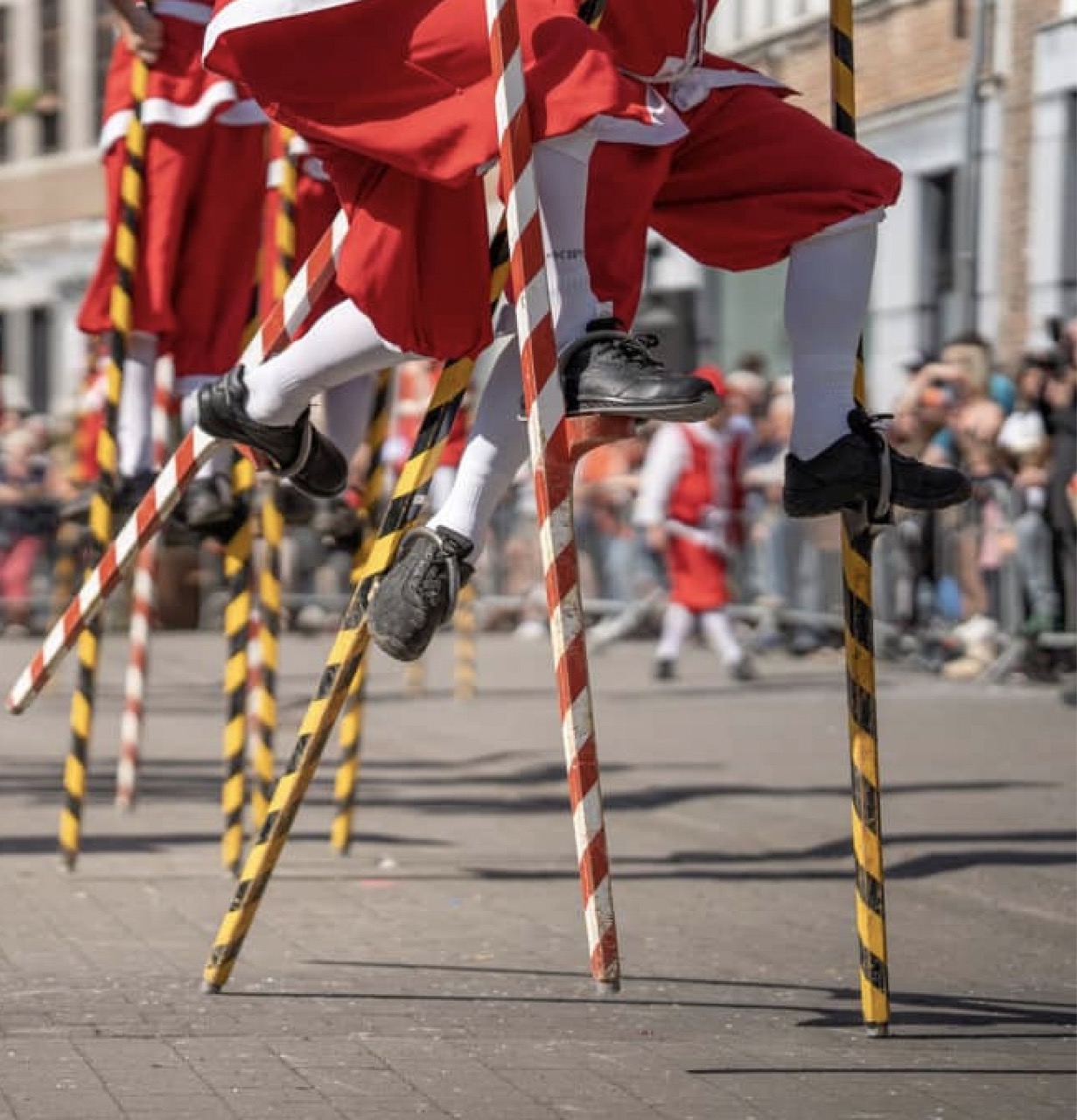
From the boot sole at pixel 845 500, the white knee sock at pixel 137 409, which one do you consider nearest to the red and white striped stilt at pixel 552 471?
the boot sole at pixel 845 500

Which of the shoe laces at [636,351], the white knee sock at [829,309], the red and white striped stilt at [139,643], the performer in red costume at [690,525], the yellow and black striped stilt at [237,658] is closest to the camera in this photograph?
the shoe laces at [636,351]

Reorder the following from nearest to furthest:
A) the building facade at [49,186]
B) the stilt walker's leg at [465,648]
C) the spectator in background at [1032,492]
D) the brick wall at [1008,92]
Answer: the spectator in background at [1032,492] → the stilt walker's leg at [465,648] → the brick wall at [1008,92] → the building facade at [49,186]

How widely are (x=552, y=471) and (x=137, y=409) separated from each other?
4.07 metres

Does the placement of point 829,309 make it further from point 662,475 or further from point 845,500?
point 662,475

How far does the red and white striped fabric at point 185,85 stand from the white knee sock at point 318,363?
256 cm

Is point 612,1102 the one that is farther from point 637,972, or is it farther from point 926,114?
point 926,114

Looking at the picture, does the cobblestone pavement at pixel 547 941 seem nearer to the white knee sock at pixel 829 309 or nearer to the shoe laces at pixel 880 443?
the shoe laces at pixel 880 443

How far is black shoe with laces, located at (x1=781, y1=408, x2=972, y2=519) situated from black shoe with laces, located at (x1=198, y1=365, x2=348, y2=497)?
1.14 m

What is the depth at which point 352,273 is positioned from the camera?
630 centimetres

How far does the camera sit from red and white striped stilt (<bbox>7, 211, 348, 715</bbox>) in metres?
6.46

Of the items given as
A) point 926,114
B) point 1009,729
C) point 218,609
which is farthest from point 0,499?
point 1009,729

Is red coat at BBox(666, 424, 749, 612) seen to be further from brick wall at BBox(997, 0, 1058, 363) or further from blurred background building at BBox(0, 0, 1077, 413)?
brick wall at BBox(997, 0, 1058, 363)

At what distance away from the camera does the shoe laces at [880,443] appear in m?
6.25

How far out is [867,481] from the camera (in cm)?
625
